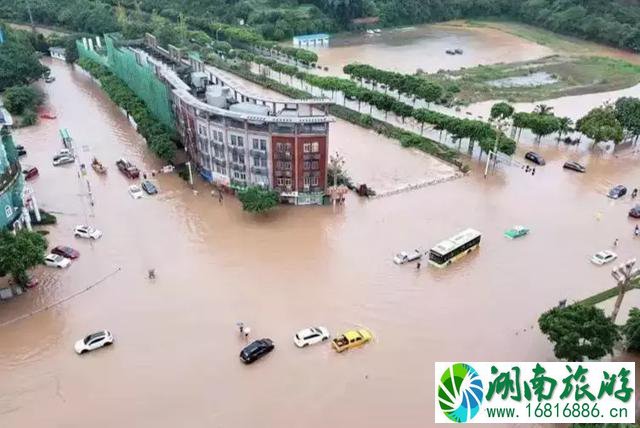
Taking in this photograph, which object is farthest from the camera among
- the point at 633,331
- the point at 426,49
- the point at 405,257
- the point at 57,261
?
the point at 426,49

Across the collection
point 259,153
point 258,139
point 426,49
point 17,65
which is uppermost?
point 258,139

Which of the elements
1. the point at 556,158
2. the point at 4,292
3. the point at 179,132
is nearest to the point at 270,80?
the point at 179,132

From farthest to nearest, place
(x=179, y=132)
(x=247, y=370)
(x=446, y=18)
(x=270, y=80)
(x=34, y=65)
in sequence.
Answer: (x=446, y=18)
(x=270, y=80)
(x=34, y=65)
(x=179, y=132)
(x=247, y=370)

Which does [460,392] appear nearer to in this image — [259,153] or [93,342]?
[93,342]

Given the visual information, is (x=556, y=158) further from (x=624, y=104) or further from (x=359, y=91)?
(x=359, y=91)

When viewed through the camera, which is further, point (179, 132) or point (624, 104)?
point (624, 104)

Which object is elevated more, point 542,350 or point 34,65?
point 34,65

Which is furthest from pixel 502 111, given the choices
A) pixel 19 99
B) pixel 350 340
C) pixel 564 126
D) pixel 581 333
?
pixel 19 99

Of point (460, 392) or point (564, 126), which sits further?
point (564, 126)
